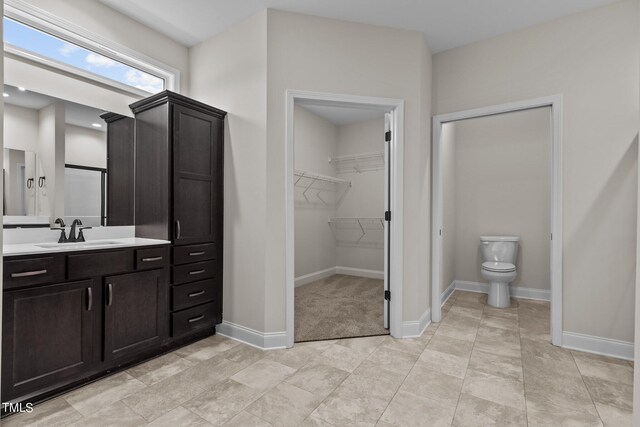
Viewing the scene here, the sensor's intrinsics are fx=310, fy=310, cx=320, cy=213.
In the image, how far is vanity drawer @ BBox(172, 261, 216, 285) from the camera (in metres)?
2.53

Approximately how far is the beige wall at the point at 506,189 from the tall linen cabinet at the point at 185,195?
3320mm

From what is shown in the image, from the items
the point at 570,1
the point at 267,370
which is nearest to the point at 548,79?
the point at 570,1

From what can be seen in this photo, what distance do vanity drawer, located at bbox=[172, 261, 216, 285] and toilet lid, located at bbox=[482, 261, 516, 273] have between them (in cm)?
307

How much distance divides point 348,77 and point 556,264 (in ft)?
7.87

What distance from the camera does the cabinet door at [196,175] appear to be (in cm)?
253

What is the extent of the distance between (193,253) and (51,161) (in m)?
1.25

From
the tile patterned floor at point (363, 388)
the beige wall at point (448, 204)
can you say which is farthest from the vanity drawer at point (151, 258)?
the beige wall at point (448, 204)

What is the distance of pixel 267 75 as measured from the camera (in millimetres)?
2566

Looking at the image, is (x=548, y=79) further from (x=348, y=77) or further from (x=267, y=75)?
(x=267, y=75)

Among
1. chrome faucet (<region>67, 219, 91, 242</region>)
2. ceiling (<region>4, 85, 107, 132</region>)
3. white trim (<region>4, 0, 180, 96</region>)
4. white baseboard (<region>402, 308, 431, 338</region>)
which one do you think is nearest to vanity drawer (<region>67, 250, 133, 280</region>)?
chrome faucet (<region>67, 219, 91, 242</region>)

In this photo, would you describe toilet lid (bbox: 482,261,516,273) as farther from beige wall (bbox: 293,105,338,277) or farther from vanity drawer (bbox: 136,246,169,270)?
vanity drawer (bbox: 136,246,169,270)

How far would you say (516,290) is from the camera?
4070 millimetres

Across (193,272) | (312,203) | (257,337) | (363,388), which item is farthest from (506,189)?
(193,272)

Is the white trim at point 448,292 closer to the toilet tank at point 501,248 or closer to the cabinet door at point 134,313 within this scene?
the toilet tank at point 501,248
